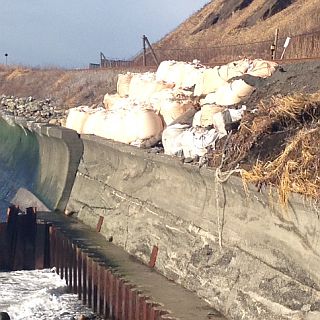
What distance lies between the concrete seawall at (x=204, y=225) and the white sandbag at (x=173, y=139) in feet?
0.80

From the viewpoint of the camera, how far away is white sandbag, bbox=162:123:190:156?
1048 cm

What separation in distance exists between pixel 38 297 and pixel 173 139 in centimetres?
367

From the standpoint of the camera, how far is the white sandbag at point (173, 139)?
10.5m

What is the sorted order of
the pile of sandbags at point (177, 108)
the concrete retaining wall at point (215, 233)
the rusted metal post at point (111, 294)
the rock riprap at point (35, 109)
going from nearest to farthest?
the concrete retaining wall at point (215, 233)
the rusted metal post at point (111, 294)
the pile of sandbags at point (177, 108)
the rock riprap at point (35, 109)

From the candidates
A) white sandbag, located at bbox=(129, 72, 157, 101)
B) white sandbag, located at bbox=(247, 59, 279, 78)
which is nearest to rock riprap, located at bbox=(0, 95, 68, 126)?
white sandbag, located at bbox=(129, 72, 157, 101)

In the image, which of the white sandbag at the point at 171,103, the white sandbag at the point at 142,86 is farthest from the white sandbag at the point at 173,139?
the white sandbag at the point at 142,86

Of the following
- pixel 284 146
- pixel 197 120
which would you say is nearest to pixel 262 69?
pixel 197 120

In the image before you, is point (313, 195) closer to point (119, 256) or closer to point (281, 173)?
point (281, 173)

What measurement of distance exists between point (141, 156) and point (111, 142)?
5.04ft

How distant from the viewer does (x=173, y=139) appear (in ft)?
35.2

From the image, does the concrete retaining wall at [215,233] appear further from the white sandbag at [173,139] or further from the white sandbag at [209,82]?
the white sandbag at [209,82]

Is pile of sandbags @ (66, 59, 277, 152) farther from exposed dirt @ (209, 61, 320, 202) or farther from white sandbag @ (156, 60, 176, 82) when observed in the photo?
exposed dirt @ (209, 61, 320, 202)

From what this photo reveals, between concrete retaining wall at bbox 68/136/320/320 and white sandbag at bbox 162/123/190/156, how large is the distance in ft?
0.83

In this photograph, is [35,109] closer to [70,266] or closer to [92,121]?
[92,121]
